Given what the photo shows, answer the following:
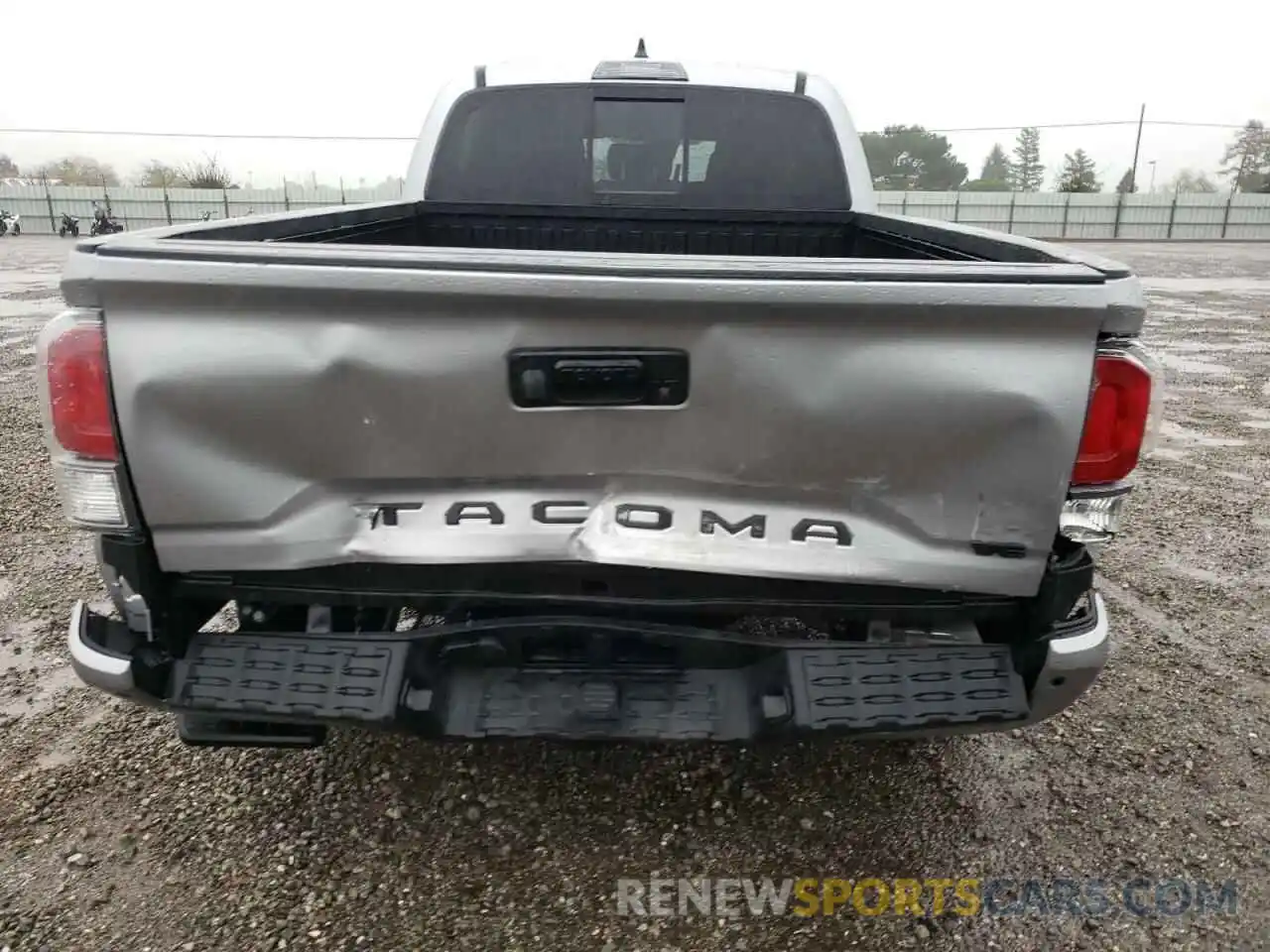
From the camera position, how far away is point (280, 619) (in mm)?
2449

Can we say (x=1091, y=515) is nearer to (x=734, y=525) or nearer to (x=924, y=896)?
(x=734, y=525)

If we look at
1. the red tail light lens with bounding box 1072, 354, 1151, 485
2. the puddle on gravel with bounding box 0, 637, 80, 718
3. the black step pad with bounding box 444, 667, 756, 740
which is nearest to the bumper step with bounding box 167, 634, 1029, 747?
the black step pad with bounding box 444, 667, 756, 740

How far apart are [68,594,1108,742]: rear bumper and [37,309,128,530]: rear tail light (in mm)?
360

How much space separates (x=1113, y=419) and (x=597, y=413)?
113cm

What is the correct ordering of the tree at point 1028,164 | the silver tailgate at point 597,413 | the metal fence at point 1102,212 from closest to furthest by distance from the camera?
1. the silver tailgate at point 597,413
2. the metal fence at point 1102,212
3. the tree at point 1028,164

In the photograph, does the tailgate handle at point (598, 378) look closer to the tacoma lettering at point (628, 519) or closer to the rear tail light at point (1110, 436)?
the tacoma lettering at point (628, 519)

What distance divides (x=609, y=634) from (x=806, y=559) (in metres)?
0.50

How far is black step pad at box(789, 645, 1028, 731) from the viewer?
7.01 feet

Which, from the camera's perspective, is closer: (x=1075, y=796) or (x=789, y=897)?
(x=789, y=897)

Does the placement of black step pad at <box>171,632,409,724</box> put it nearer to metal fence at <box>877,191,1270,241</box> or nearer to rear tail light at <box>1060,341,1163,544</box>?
rear tail light at <box>1060,341,1163,544</box>

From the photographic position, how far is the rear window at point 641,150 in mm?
4324

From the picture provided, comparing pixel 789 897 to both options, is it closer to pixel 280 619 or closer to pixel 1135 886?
pixel 1135 886

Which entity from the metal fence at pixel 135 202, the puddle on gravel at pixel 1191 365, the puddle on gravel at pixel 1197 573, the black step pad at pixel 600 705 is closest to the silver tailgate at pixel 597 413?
the black step pad at pixel 600 705

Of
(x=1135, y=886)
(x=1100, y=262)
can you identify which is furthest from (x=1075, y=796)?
(x=1100, y=262)
